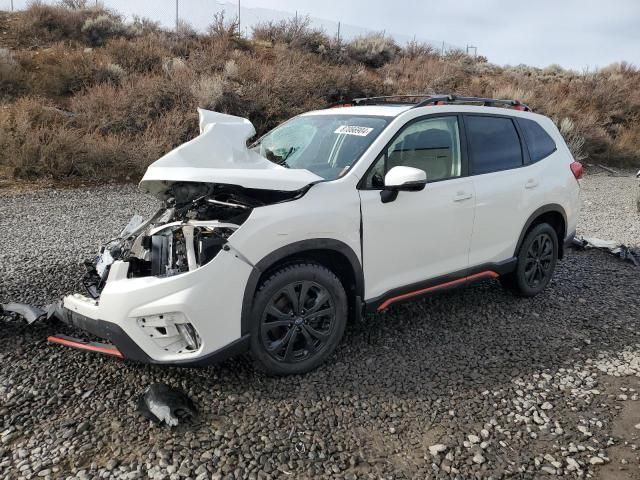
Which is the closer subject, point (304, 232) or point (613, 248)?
point (304, 232)

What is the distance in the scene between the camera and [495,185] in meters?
4.54

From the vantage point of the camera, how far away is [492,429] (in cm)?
316

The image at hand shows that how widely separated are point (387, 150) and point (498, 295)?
2270mm

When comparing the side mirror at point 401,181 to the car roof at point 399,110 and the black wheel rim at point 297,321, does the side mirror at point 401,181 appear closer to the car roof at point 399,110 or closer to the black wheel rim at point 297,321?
the car roof at point 399,110

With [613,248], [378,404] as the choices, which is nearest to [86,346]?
[378,404]

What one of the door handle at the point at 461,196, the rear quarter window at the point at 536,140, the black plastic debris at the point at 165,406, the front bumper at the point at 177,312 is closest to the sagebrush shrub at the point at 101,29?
the rear quarter window at the point at 536,140

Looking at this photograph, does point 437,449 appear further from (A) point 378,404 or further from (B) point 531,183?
(B) point 531,183

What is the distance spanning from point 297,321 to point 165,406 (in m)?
0.97

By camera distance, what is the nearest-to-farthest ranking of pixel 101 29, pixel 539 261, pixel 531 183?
pixel 531 183 → pixel 539 261 → pixel 101 29

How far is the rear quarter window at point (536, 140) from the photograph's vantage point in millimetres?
5043

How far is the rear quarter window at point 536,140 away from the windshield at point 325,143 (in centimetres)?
178

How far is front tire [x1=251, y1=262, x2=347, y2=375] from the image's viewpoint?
336 centimetres

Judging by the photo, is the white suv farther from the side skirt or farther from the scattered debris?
the scattered debris

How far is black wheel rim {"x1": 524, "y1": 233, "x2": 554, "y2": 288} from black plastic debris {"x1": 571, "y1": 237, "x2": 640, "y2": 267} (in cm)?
192
